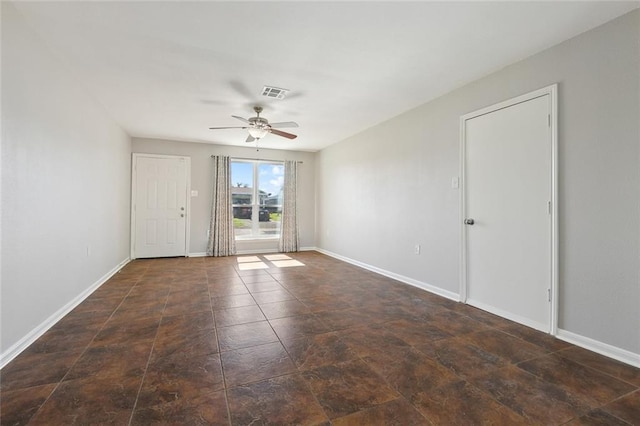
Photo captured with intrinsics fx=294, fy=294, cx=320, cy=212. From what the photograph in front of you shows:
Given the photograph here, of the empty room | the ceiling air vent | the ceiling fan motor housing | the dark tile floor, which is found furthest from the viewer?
the ceiling fan motor housing

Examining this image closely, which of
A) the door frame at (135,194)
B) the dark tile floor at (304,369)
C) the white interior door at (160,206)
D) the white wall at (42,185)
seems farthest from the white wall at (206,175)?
the dark tile floor at (304,369)

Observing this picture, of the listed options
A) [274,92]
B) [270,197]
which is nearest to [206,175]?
[270,197]

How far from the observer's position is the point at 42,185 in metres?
2.38

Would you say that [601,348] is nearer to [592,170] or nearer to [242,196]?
[592,170]

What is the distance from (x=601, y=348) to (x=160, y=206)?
21.6 feet

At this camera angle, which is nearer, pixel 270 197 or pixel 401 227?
pixel 401 227

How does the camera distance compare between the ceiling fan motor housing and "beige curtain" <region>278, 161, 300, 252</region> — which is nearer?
the ceiling fan motor housing

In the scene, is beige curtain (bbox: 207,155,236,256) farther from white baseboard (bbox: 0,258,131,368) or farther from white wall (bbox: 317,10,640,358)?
white wall (bbox: 317,10,640,358)

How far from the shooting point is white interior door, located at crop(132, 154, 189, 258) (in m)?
5.80

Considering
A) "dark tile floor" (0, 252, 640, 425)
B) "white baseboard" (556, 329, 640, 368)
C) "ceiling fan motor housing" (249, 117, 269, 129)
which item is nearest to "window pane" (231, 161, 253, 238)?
"ceiling fan motor housing" (249, 117, 269, 129)

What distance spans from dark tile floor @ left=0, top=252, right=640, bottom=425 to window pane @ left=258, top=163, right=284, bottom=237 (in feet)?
12.3

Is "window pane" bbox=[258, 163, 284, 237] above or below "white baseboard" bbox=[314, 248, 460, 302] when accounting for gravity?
above

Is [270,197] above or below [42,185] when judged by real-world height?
above

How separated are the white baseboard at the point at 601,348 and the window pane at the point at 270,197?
5520mm
